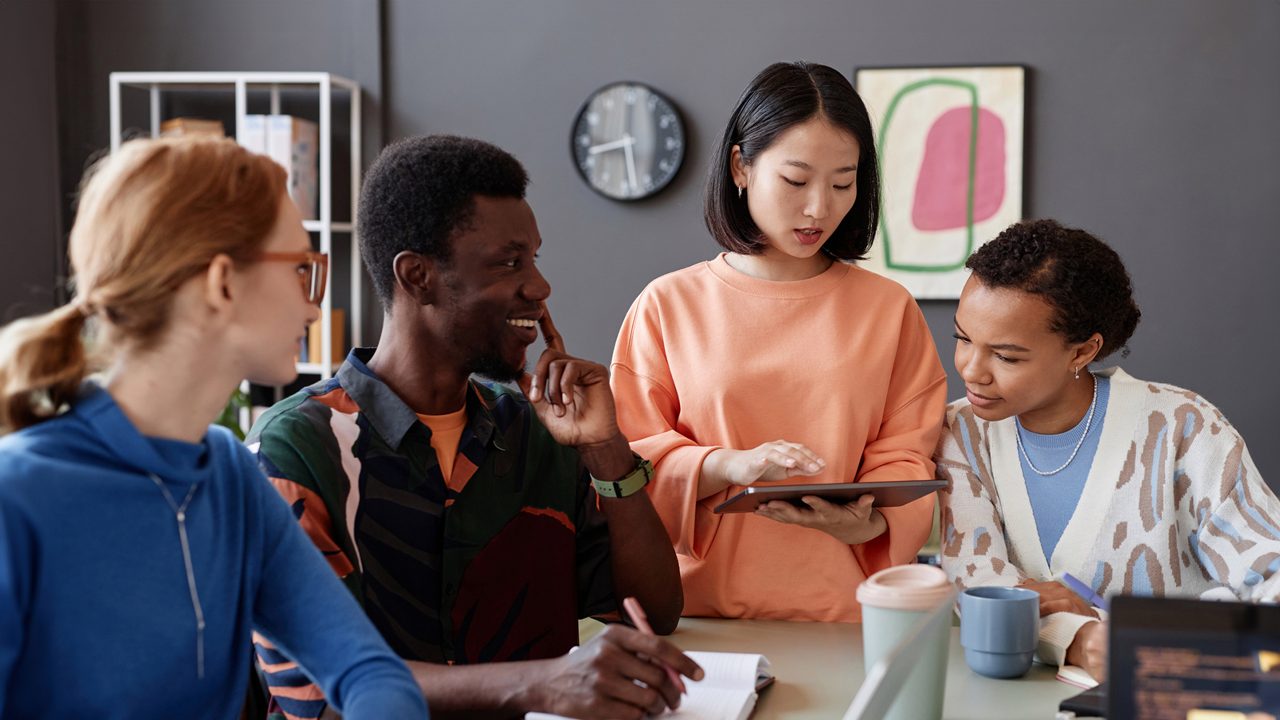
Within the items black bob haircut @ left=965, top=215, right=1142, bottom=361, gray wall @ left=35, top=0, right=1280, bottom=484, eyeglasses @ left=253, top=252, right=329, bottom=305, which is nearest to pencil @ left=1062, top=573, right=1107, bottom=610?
black bob haircut @ left=965, top=215, right=1142, bottom=361

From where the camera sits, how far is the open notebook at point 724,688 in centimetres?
125

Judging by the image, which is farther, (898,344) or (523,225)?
(898,344)

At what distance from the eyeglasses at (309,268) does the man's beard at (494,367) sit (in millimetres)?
341

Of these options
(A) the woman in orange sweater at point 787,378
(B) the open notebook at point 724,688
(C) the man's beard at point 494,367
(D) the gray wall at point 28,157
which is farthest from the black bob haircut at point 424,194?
(D) the gray wall at point 28,157

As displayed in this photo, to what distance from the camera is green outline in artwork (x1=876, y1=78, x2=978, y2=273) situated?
Result: 13.8ft

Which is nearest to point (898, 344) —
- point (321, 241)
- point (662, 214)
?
point (662, 214)

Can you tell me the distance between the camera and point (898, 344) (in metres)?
1.82

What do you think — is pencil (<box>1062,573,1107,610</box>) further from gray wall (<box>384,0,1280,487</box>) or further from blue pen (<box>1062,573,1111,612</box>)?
gray wall (<box>384,0,1280,487</box>)

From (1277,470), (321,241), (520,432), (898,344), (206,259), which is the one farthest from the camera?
(321,241)

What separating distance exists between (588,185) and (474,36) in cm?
74

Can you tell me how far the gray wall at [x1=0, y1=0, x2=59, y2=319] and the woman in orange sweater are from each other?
131 inches

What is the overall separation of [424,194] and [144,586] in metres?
0.68

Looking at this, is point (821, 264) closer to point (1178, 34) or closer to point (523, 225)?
point (523, 225)

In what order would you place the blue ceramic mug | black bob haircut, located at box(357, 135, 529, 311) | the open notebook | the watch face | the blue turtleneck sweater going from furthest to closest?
the watch face, black bob haircut, located at box(357, 135, 529, 311), the blue ceramic mug, the open notebook, the blue turtleneck sweater
